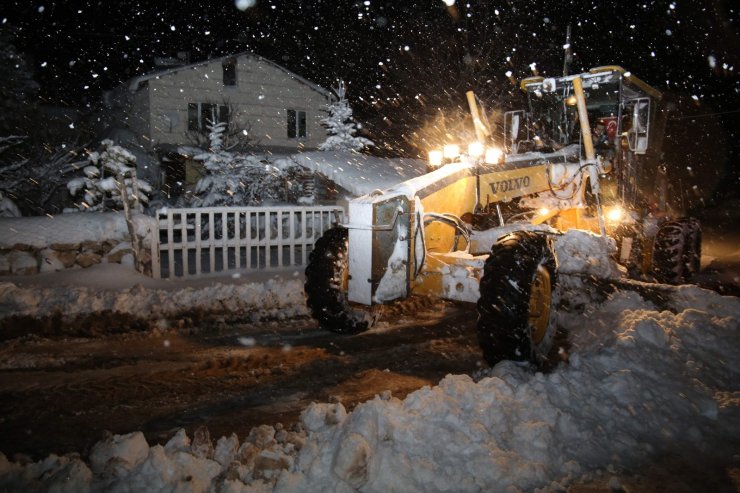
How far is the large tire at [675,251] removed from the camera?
27.0 ft

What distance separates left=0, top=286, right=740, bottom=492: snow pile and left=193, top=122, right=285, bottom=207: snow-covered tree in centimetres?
1357

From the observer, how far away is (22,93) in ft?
72.4

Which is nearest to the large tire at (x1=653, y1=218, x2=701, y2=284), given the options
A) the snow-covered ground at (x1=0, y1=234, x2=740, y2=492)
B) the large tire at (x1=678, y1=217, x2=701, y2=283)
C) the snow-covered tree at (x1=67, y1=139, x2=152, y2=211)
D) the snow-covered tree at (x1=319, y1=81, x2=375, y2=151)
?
the large tire at (x1=678, y1=217, x2=701, y2=283)

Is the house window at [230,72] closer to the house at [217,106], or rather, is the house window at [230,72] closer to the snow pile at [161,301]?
the house at [217,106]

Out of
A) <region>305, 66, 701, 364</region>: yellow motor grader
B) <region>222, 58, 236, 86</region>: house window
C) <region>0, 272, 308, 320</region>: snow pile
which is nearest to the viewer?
<region>305, 66, 701, 364</region>: yellow motor grader

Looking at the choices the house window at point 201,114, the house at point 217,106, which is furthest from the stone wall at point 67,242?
the house window at point 201,114

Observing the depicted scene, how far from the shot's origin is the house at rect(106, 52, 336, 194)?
83.6 ft

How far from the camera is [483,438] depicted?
338cm

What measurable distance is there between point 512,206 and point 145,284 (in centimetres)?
587

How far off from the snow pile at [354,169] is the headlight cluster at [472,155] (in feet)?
26.3

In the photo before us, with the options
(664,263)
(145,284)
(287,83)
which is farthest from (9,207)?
(287,83)

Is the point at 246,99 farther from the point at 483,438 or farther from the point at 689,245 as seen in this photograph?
the point at 483,438

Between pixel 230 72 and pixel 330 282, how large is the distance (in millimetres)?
24269

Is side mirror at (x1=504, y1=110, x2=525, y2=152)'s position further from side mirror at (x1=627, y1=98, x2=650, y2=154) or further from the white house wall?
the white house wall
